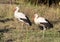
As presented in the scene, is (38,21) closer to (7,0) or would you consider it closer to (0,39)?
(0,39)

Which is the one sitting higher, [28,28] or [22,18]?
[22,18]

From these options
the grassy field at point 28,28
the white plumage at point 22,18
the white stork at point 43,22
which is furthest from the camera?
the white plumage at point 22,18

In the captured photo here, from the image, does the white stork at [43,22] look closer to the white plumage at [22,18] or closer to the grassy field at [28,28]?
the grassy field at [28,28]

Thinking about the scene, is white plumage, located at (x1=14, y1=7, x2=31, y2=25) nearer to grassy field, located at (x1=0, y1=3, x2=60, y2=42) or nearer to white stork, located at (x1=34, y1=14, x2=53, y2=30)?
grassy field, located at (x1=0, y1=3, x2=60, y2=42)

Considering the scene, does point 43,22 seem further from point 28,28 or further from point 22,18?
point 22,18

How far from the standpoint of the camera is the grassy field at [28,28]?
337 inches

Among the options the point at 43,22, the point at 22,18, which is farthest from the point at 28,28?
the point at 22,18

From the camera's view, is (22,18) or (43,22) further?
(22,18)

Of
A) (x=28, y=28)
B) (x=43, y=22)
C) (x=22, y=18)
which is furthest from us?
(x=22, y=18)

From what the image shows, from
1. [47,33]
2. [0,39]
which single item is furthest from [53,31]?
[0,39]

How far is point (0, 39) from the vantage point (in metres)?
8.30

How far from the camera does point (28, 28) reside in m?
10.3

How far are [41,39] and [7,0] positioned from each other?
7553 millimetres

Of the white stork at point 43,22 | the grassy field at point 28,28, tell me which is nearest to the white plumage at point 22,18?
the grassy field at point 28,28
